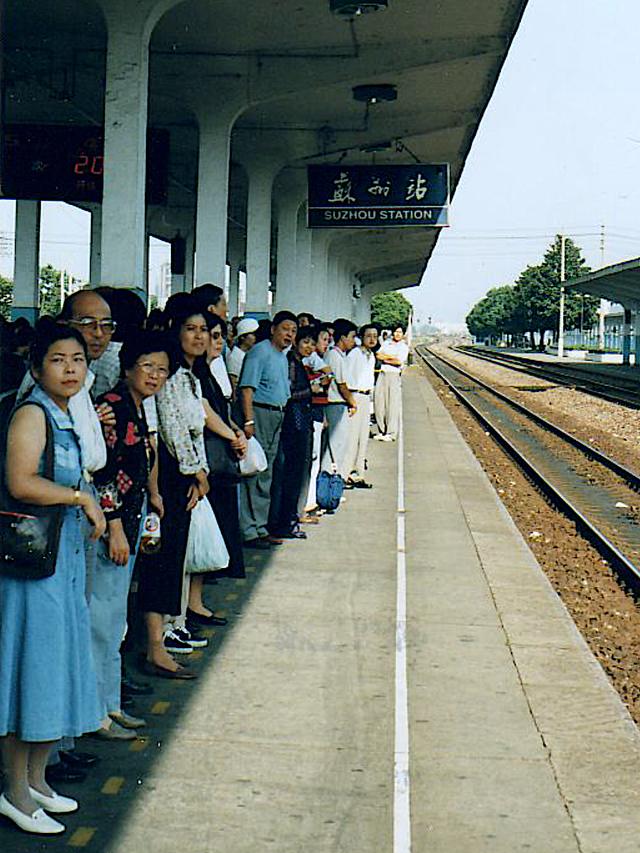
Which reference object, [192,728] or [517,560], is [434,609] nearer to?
[517,560]

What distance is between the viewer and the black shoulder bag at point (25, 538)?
4102mm

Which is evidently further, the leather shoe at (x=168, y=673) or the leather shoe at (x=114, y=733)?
the leather shoe at (x=168, y=673)

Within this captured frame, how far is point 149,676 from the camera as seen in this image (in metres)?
6.06

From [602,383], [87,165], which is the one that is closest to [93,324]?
[87,165]

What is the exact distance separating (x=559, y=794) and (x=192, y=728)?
5.18ft

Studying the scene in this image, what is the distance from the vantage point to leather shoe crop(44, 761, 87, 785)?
4.71m

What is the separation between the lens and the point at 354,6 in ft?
36.9

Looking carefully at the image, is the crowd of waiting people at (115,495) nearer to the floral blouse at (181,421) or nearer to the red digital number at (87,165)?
the floral blouse at (181,421)

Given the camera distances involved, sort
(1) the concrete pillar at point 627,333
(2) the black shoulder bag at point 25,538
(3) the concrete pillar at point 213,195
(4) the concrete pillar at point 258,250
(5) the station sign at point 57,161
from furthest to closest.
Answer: (1) the concrete pillar at point 627,333 → (4) the concrete pillar at point 258,250 → (3) the concrete pillar at point 213,195 → (5) the station sign at point 57,161 → (2) the black shoulder bag at point 25,538

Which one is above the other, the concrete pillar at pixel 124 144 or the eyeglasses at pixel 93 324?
the concrete pillar at pixel 124 144

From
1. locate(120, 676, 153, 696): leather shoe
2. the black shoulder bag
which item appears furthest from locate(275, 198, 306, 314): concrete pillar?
the black shoulder bag

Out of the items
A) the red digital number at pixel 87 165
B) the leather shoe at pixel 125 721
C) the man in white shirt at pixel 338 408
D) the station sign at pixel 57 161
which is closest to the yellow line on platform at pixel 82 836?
the leather shoe at pixel 125 721

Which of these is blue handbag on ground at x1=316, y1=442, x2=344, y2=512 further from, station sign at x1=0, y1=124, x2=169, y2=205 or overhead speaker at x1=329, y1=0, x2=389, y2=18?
overhead speaker at x1=329, y1=0, x2=389, y2=18

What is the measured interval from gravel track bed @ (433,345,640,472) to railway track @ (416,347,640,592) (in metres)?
0.48
